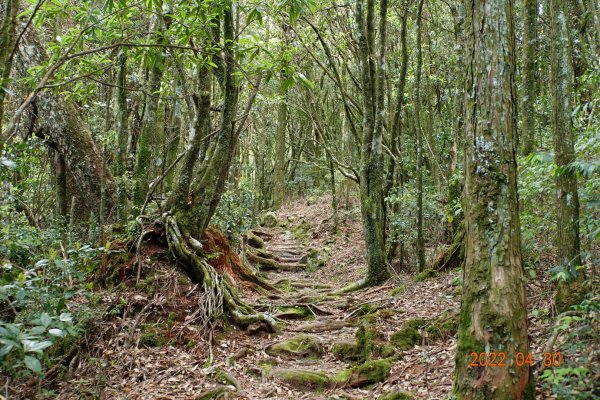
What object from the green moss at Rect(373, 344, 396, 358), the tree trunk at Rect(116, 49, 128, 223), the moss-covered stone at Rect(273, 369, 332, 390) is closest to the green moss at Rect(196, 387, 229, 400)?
the moss-covered stone at Rect(273, 369, 332, 390)

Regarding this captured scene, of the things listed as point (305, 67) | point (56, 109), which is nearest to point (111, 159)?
point (56, 109)

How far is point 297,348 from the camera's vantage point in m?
6.32

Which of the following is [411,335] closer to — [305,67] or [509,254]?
[509,254]

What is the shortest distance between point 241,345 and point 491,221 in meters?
4.26

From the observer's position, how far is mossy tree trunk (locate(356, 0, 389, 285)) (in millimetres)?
9664

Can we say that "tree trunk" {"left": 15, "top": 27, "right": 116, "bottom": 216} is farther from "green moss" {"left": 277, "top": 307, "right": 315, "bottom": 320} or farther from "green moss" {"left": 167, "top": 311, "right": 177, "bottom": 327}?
"green moss" {"left": 277, "top": 307, "right": 315, "bottom": 320}

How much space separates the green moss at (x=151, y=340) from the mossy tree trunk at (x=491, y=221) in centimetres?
412

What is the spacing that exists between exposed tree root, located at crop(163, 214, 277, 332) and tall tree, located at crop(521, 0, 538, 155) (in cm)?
515

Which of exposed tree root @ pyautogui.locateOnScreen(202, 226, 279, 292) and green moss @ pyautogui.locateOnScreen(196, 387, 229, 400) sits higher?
exposed tree root @ pyautogui.locateOnScreen(202, 226, 279, 292)

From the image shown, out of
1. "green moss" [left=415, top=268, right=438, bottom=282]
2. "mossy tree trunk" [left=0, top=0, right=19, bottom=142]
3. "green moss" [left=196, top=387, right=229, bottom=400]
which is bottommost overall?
"green moss" [left=196, top=387, right=229, bottom=400]

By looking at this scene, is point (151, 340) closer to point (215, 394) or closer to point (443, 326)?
point (215, 394)

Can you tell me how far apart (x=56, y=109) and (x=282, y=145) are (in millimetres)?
13479

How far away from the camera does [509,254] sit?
3.51 metres

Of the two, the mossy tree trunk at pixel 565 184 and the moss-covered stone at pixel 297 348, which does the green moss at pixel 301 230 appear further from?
the mossy tree trunk at pixel 565 184
